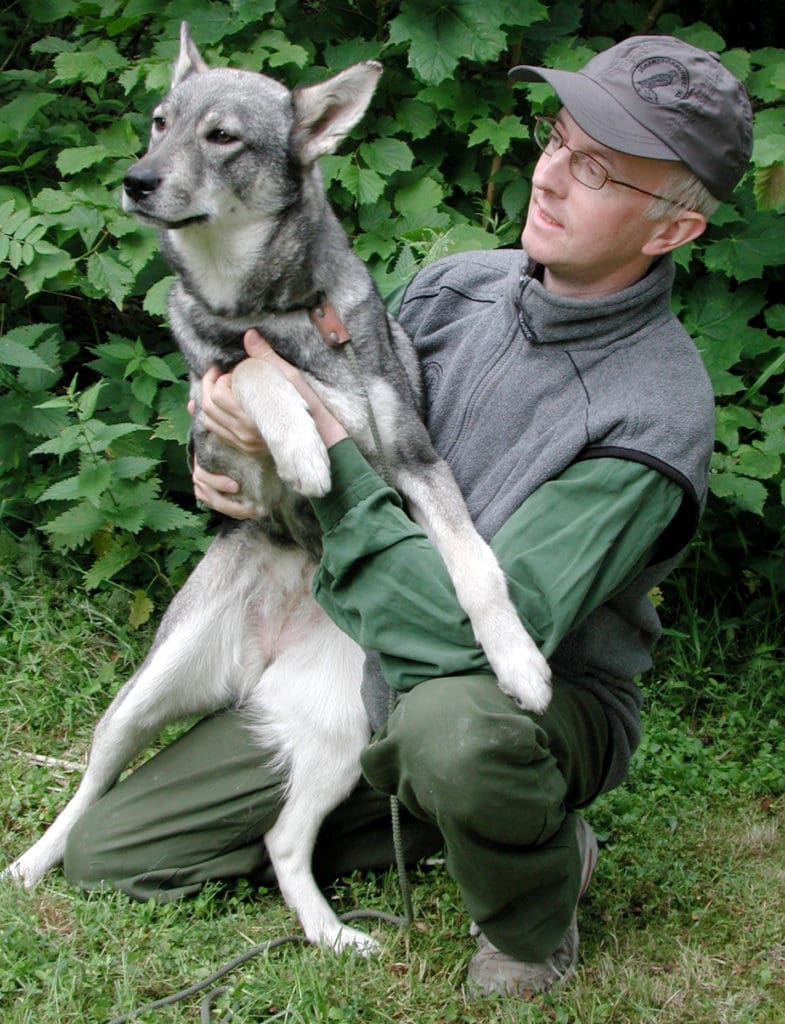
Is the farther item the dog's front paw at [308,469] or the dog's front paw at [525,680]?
the dog's front paw at [308,469]

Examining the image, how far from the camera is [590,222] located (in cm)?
246

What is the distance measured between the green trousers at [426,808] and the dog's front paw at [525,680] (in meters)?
0.04

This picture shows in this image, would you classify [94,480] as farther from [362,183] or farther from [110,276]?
[362,183]

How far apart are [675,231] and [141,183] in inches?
46.3

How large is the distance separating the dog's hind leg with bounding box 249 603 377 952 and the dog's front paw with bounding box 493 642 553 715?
74cm

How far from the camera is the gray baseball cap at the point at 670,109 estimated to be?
2.37 meters

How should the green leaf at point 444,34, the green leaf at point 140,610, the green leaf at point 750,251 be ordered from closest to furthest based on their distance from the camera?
the green leaf at point 444,34, the green leaf at point 750,251, the green leaf at point 140,610

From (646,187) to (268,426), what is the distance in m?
0.95

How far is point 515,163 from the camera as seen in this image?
413 centimetres

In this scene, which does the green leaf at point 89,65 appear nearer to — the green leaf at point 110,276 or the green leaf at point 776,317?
the green leaf at point 110,276

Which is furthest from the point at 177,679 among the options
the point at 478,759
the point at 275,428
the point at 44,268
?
the point at 44,268

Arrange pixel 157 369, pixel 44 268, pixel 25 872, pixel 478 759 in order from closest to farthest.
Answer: pixel 478 759
pixel 25 872
pixel 44 268
pixel 157 369

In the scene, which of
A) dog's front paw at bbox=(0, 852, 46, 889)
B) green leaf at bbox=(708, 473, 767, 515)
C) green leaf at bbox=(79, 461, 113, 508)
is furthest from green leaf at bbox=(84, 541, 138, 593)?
green leaf at bbox=(708, 473, 767, 515)

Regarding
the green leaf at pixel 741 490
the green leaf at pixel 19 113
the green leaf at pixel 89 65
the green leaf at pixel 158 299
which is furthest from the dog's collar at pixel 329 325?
the green leaf at pixel 19 113
